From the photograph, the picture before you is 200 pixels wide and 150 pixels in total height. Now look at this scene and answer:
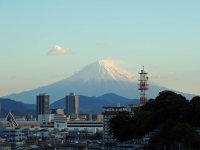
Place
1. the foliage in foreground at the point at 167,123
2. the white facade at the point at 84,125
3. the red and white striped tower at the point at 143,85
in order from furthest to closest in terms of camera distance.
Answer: the white facade at the point at 84,125
the red and white striped tower at the point at 143,85
the foliage in foreground at the point at 167,123

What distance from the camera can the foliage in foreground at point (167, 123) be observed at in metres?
64.7

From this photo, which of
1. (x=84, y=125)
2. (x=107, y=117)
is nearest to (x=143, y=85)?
(x=107, y=117)

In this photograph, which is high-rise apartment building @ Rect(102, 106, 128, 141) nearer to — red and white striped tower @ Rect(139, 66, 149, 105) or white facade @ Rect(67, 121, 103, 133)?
red and white striped tower @ Rect(139, 66, 149, 105)

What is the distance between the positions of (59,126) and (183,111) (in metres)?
119

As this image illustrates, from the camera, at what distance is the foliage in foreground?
64688 millimetres

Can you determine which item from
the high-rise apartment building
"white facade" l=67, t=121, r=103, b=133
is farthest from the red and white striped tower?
"white facade" l=67, t=121, r=103, b=133

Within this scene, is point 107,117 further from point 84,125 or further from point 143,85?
point 84,125

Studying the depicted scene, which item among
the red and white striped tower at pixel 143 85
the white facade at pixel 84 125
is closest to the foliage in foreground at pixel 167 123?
the red and white striped tower at pixel 143 85

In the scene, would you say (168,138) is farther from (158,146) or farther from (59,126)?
(59,126)

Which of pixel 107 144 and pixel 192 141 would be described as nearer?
pixel 192 141

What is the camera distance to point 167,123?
72.5 m

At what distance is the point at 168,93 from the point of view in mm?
85750

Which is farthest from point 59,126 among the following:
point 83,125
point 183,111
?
point 183,111

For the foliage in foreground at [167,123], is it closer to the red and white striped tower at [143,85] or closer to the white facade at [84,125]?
the red and white striped tower at [143,85]
